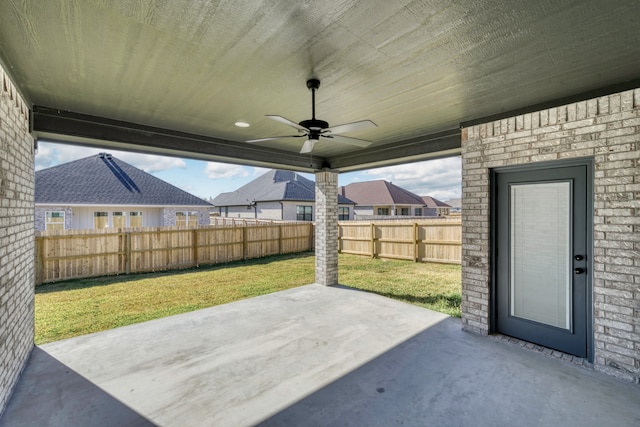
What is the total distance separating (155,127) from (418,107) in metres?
3.85

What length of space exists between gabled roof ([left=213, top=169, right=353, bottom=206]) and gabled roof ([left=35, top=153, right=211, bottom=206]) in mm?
5229

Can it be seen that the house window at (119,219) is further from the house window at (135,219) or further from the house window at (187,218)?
the house window at (187,218)

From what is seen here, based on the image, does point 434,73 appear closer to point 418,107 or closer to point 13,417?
point 418,107

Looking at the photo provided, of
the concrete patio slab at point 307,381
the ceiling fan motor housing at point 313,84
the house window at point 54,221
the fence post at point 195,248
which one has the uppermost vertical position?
the ceiling fan motor housing at point 313,84

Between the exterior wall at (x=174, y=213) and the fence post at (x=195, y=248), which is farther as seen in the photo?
the exterior wall at (x=174, y=213)

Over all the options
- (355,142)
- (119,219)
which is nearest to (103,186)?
(119,219)

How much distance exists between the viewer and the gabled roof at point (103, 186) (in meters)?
12.3

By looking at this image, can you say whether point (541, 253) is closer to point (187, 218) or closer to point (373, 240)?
point (373, 240)

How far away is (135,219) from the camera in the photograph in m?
14.1

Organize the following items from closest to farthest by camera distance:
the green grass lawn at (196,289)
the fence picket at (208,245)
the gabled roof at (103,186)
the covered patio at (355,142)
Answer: the covered patio at (355,142)
the green grass lawn at (196,289)
the fence picket at (208,245)
the gabled roof at (103,186)

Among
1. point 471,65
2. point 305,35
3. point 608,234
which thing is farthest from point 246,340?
point 608,234

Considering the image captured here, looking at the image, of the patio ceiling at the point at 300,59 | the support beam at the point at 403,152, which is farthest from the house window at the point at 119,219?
the support beam at the point at 403,152

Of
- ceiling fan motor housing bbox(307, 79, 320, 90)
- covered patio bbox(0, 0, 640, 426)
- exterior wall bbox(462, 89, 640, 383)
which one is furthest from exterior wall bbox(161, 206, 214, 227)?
exterior wall bbox(462, 89, 640, 383)

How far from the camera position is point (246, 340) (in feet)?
13.3
